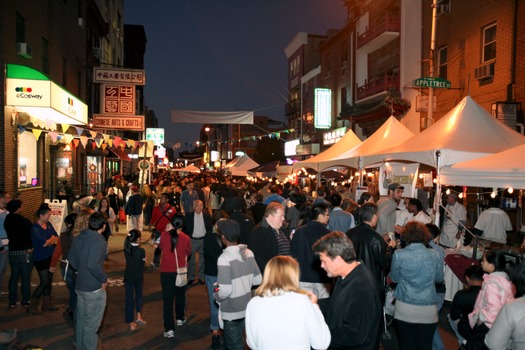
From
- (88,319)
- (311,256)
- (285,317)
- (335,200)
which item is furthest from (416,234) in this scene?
(88,319)

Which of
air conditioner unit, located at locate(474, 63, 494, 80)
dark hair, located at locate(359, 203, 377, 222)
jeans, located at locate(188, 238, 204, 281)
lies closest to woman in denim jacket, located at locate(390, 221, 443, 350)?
dark hair, located at locate(359, 203, 377, 222)

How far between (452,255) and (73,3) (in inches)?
812

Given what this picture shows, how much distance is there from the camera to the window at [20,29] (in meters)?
14.1

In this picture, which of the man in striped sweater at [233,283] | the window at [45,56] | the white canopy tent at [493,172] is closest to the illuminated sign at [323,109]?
the window at [45,56]

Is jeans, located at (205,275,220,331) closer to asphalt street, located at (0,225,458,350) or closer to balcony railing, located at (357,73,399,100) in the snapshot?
asphalt street, located at (0,225,458,350)

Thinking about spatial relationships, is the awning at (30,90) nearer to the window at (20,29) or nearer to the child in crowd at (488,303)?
the window at (20,29)

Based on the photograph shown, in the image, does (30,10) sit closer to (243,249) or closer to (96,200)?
(96,200)

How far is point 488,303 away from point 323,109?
1066 inches

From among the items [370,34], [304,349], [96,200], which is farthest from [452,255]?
[370,34]

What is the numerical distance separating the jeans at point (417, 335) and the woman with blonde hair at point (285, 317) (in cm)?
217

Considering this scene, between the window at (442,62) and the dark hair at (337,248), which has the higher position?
the window at (442,62)

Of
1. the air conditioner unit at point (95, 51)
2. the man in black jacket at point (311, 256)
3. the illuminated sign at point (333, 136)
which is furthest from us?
the illuminated sign at point (333, 136)

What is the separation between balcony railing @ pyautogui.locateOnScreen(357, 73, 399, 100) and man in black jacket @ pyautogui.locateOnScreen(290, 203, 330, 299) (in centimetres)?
1753

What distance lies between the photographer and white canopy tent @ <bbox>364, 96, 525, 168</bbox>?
867 cm
